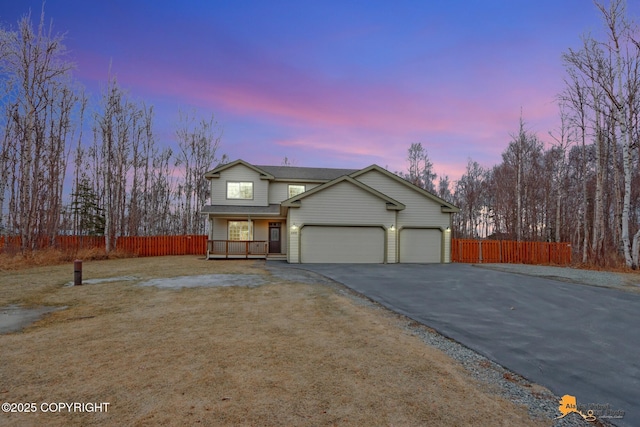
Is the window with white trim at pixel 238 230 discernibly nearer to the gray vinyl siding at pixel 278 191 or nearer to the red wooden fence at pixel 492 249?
the gray vinyl siding at pixel 278 191

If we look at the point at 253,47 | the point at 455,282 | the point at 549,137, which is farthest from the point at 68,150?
the point at 549,137

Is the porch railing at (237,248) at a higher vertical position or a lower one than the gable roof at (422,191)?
lower

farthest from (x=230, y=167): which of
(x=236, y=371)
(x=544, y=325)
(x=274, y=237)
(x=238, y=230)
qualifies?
(x=544, y=325)

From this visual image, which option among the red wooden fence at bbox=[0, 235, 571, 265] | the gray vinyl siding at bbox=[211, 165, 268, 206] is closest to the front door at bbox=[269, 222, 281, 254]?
the gray vinyl siding at bbox=[211, 165, 268, 206]

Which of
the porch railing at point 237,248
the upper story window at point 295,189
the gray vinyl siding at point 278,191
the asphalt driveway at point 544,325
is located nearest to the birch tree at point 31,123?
the porch railing at point 237,248

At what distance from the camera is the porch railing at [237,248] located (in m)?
19.2

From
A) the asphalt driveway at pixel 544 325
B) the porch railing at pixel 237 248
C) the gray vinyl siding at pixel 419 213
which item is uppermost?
the gray vinyl siding at pixel 419 213

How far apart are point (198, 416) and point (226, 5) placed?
62.2 ft

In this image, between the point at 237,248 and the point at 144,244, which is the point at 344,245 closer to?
the point at 237,248

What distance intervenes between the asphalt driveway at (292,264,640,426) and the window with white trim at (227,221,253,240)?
39.4 ft

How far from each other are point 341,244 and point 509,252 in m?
12.2

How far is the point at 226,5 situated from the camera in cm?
1591

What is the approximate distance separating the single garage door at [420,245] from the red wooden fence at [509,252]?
1.81 meters

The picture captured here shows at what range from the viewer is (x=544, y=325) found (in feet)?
19.3
